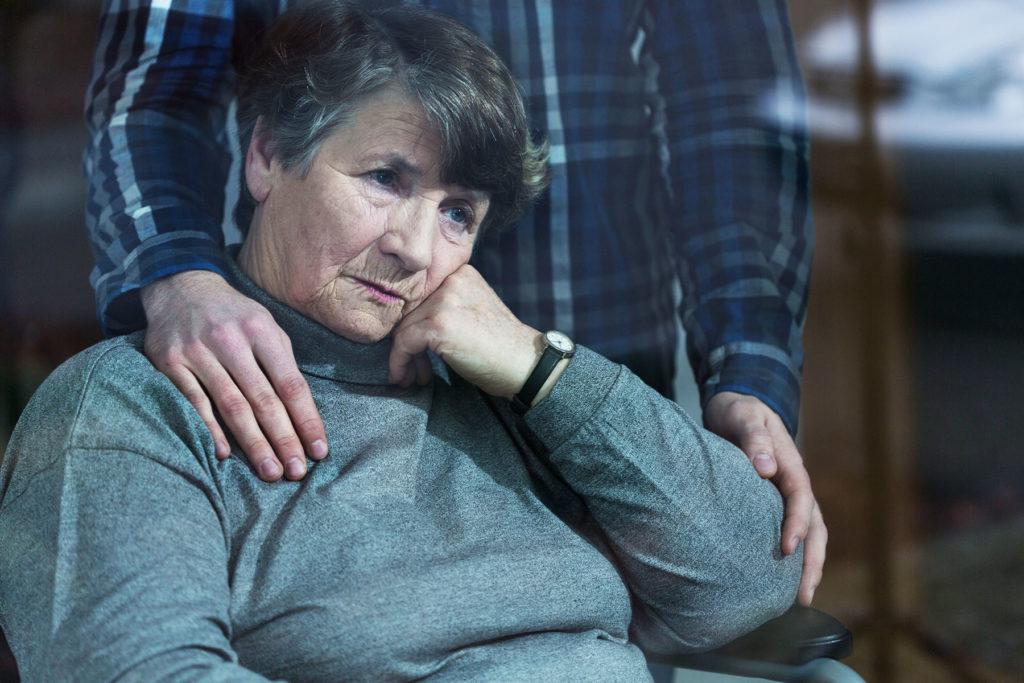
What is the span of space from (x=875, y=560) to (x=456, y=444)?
79 centimetres

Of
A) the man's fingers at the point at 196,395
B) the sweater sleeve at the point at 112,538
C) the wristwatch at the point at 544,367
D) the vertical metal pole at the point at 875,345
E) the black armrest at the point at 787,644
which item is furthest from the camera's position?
the vertical metal pole at the point at 875,345

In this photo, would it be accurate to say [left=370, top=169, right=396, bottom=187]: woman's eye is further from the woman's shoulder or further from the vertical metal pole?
the vertical metal pole

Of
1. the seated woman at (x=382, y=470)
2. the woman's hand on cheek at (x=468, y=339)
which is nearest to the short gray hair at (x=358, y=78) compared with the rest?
the seated woman at (x=382, y=470)

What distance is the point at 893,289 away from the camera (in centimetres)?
134

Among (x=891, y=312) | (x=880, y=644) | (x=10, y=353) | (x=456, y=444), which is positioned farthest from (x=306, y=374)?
(x=880, y=644)

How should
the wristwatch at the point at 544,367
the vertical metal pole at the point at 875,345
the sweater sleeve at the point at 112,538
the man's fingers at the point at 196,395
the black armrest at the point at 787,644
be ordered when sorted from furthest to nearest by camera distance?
1. the vertical metal pole at the point at 875,345
2. the black armrest at the point at 787,644
3. the wristwatch at the point at 544,367
4. the man's fingers at the point at 196,395
5. the sweater sleeve at the point at 112,538

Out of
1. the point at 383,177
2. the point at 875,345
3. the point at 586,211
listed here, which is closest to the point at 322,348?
the point at 383,177

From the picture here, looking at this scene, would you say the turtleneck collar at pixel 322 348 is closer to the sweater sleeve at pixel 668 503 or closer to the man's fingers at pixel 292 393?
the man's fingers at pixel 292 393

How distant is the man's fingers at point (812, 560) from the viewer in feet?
3.44

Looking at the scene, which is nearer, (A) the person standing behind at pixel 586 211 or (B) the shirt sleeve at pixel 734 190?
(A) the person standing behind at pixel 586 211

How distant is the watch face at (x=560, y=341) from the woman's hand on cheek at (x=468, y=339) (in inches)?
0.5

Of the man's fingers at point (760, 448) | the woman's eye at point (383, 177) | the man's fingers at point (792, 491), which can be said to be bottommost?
the man's fingers at point (792, 491)

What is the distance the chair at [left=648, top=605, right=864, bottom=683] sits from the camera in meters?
1.00

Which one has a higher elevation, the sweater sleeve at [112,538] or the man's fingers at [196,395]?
the man's fingers at [196,395]
